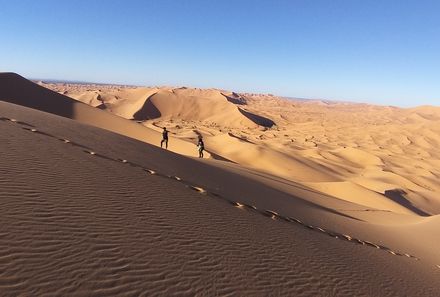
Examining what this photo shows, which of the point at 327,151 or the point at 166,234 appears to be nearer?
the point at 166,234

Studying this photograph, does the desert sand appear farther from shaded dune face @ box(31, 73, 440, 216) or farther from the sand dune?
the sand dune

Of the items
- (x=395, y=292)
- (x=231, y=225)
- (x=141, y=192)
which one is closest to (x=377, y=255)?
(x=395, y=292)

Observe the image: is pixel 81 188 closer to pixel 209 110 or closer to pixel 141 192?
pixel 141 192

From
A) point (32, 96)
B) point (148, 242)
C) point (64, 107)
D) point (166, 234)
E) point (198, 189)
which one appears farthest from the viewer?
point (64, 107)

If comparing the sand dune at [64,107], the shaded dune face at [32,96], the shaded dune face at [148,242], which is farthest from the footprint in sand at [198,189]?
Result: the shaded dune face at [32,96]

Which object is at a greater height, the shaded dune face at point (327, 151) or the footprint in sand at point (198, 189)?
the footprint in sand at point (198, 189)

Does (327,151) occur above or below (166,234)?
below

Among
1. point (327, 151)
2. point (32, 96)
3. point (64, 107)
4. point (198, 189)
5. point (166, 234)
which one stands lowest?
point (327, 151)

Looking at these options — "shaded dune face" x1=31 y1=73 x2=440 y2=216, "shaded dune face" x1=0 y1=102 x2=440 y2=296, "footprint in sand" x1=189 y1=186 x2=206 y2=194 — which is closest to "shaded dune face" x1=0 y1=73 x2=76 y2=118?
"shaded dune face" x1=31 y1=73 x2=440 y2=216

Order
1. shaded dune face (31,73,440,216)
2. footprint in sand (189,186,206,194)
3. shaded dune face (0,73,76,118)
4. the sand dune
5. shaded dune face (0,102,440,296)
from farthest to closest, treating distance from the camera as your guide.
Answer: shaded dune face (0,73,76,118) → the sand dune → shaded dune face (31,73,440,216) → footprint in sand (189,186,206,194) → shaded dune face (0,102,440,296)

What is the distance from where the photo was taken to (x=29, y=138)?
8852mm

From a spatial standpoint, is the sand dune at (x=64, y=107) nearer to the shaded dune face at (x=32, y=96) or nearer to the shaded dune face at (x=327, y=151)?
the shaded dune face at (x=32, y=96)

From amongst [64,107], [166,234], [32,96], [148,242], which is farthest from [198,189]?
[32,96]

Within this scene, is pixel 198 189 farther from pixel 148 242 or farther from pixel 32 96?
pixel 32 96
